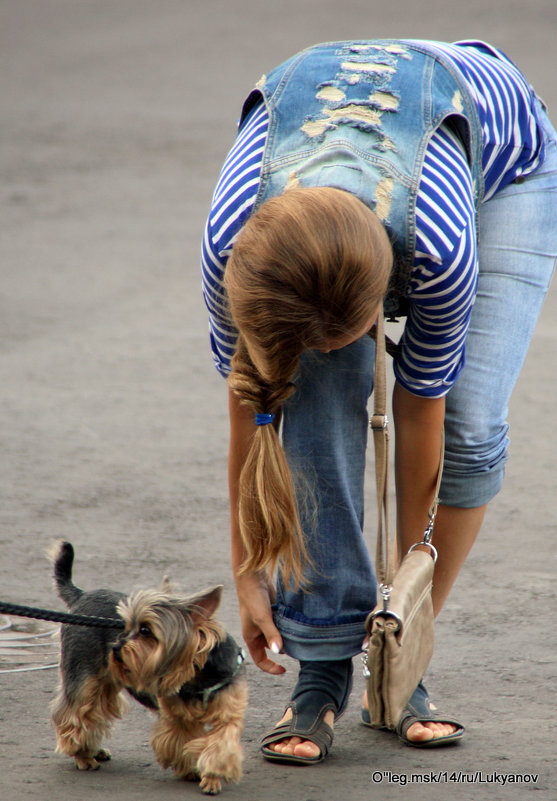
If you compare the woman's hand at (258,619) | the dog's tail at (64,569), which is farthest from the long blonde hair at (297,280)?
the dog's tail at (64,569)

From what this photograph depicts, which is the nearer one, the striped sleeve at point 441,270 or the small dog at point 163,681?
the striped sleeve at point 441,270

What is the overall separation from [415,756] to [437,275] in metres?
1.14

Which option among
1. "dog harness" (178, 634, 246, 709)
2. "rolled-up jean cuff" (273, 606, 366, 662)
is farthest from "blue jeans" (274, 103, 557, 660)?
"dog harness" (178, 634, 246, 709)

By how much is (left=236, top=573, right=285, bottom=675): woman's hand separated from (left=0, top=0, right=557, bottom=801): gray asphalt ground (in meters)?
0.22

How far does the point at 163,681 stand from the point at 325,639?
42cm

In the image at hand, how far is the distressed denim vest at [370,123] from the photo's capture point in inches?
82.5

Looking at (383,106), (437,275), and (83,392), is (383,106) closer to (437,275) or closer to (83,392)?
(437,275)

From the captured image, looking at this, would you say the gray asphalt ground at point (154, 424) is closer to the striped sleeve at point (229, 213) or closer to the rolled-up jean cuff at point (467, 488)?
the rolled-up jean cuff at point (467, 488)

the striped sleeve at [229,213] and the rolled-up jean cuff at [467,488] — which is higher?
the striped sleeve at [229,213]

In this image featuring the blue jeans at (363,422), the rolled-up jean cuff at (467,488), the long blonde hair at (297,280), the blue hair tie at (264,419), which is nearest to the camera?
the long blonde hair at (297,280)

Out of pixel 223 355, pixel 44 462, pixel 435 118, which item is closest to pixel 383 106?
pixel 435 118

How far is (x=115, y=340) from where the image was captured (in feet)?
20.7

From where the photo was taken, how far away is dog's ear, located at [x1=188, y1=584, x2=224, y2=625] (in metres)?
2.29

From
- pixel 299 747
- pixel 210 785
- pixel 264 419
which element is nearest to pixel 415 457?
pixel 264 419
